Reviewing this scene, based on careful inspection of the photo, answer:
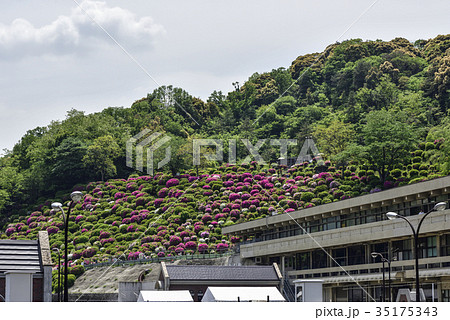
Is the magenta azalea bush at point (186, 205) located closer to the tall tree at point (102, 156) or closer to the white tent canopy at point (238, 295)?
the tall tree at point (102, 156)

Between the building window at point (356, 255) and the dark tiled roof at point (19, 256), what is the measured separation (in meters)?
27.4

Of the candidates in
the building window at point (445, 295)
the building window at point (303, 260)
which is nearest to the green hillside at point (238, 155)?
the building window at point (303, 260)

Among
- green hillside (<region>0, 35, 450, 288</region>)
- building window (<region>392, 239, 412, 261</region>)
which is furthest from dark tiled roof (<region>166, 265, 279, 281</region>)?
green hillside (<region>0, 35, 450, 288</region>)

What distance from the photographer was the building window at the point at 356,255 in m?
55.2

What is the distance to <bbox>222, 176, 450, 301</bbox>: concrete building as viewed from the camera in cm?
4750

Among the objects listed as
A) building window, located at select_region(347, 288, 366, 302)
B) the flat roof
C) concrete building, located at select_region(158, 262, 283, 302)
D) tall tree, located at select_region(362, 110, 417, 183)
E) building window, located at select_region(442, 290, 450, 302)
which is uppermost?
tall tree, located at select_region(362, 110, 417, 183)

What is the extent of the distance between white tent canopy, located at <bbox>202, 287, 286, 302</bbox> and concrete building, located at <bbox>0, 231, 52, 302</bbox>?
840 centimetres

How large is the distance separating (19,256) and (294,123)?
9193 cm

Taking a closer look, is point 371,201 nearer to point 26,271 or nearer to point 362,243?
point 362,243

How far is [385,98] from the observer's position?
119562mm

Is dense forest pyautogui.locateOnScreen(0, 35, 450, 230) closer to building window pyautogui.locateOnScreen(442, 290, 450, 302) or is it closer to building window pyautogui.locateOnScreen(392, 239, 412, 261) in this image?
building window pyautogui.locateOnScreen(392, 239, 412, 261)
